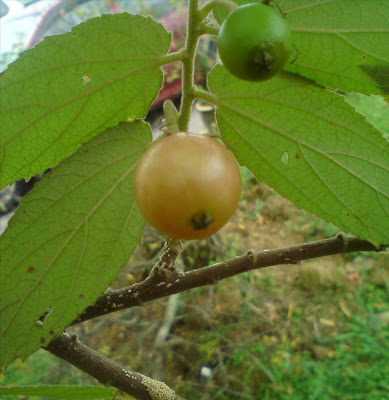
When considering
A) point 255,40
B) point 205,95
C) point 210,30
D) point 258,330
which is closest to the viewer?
point 255,40

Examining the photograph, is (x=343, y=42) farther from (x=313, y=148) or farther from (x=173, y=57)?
(x=173, y=57)

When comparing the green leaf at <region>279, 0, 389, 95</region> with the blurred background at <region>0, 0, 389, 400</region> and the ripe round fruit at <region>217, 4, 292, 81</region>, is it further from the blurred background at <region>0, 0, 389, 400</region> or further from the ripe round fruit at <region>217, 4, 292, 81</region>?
the blurred background at <region>0, 0, 389, 400</region>

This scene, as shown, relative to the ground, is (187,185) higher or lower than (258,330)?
higher

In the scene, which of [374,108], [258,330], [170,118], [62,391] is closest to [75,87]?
[170,118]

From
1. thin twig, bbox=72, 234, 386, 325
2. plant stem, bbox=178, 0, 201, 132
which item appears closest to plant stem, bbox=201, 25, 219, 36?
plant stem, bbox=178, 0, 201, 132

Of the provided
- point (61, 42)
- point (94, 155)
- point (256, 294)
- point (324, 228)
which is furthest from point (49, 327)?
point (324, 228)

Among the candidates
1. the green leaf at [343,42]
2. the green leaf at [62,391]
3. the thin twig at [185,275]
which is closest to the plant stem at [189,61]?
the green leaf at [343,42]
